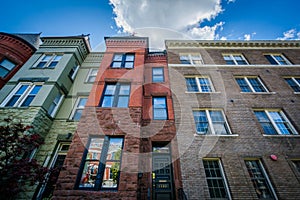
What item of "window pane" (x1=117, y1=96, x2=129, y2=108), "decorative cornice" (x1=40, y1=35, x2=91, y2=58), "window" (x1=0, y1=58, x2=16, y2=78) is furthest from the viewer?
"decorative cornice" (x1=40, y1=35, x2=91, y2=58)

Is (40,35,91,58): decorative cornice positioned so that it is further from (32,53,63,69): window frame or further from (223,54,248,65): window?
(223,54,248,65): window

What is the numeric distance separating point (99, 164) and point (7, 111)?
20.9ft

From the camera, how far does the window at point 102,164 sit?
5.82m

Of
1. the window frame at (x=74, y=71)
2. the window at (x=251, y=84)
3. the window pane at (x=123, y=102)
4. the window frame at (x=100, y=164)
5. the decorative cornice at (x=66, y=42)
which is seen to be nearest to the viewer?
the window frame at (x=100, y=164)

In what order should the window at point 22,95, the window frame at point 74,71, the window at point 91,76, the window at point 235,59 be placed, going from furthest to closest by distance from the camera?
the window at point 235,59
the window at point 91,76
the window frame at point 74,71
the window at point 22,95

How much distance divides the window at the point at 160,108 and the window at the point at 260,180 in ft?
16.3

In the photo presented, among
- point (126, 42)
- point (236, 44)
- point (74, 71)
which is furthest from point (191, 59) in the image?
point (74, 71)

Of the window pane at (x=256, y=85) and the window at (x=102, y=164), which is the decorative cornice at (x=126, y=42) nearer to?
the window at (x=102, y=164)

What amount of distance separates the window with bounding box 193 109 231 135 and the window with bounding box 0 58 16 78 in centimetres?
1343

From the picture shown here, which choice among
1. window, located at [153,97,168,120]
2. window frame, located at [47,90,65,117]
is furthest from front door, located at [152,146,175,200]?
window frame, located at [47,90,65,117]

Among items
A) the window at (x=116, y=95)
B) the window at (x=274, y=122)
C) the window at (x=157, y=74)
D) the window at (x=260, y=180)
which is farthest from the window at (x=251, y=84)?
the window at (x=116, y=95)

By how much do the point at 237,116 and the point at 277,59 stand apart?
28.9 feet

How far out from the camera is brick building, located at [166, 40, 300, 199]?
666 centimetres

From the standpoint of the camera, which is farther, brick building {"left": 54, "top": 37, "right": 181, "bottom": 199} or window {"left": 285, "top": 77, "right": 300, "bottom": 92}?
window {"left": 285, "top": 77, "right": 300, "bottom": 92}
